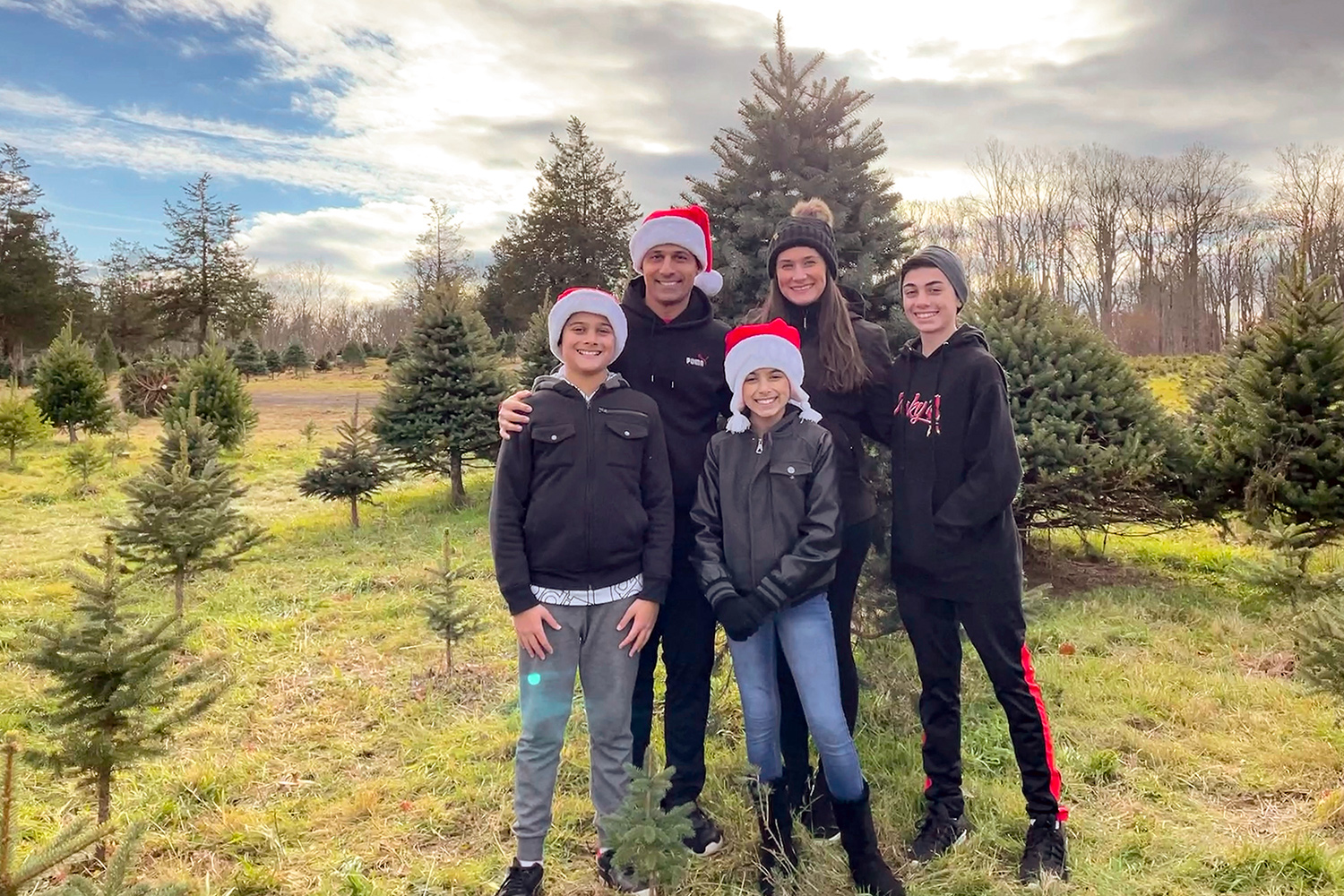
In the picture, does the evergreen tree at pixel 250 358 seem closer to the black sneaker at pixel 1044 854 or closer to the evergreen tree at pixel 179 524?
the evergreen tree at pixel 179 524

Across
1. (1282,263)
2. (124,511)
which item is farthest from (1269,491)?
(1282,263)

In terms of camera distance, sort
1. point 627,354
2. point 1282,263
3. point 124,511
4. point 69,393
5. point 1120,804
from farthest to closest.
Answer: point 1282,263 → point 69,393 → point 124,511 → point 1120,804 → point 627,354

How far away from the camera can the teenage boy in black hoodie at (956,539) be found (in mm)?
2920

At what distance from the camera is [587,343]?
9.48ft

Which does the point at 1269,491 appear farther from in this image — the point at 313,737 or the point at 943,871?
the point at 313,737

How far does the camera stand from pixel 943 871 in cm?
295

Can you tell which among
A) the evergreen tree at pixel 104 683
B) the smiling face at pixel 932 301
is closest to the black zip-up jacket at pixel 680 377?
the smiling face at pixel 932 301

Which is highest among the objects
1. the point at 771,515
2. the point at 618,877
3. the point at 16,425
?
the point at 16,425

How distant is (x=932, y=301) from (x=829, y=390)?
521 mm

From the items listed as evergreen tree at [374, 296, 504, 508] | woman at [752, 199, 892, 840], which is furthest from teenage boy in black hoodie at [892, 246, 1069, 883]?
evergreen tree at [374, 296, 504, 508]

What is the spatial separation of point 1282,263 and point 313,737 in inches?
1844

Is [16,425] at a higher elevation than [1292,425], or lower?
lower

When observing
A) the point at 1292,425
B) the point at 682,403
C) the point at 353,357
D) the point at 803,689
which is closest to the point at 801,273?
the point at 682,403

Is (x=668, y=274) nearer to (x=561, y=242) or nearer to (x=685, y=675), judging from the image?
(x=685, y=675)
